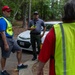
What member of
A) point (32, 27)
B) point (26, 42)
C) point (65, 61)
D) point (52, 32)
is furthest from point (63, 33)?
point (26, 42)

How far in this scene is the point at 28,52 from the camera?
453 inches

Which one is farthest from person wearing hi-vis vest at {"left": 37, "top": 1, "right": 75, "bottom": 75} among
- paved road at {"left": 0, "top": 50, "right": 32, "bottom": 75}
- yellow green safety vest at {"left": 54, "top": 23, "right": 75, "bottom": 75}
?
paved road at {"left": 0, "top": 50, "right": 32, "bottom": 75}

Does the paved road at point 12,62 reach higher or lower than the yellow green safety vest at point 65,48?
lower

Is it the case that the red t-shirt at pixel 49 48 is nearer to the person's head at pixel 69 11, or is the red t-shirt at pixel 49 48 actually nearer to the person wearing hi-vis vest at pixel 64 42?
the person wearing hi-vis vest at pixel 64 42

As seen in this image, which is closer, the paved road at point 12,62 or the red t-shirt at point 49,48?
the red t-shirt at point 49,48

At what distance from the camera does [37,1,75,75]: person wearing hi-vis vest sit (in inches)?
127

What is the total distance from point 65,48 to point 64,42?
7 cm

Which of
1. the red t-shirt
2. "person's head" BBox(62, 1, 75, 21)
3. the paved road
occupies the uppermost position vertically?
"person's head" BBox(62, 1, 75, 21)

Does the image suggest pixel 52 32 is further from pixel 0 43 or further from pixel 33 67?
pixel 33 67

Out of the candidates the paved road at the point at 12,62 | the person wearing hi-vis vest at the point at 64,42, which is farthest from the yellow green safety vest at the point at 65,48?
the paved road at the point at 12,62

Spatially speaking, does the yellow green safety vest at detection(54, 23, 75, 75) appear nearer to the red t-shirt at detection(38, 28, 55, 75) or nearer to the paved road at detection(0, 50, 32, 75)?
the red t-shirt at detection(38, 28, 55, 75)

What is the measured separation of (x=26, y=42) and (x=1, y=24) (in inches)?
174

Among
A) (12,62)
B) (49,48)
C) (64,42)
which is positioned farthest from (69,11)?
(12,62)

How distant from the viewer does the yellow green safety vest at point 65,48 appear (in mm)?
3229
